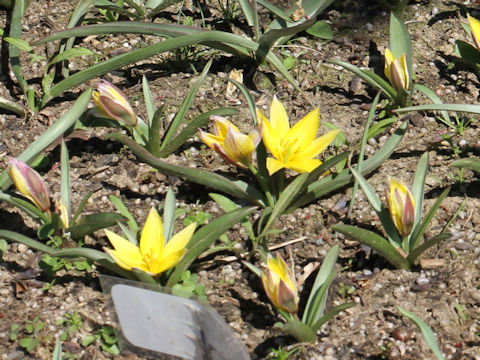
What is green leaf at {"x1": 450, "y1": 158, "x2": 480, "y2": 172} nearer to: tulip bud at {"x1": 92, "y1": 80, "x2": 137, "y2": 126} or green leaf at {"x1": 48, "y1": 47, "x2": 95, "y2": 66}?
tulip bud at {"x1": 92, "y1": 80, "x2": 137, "y2": 126}

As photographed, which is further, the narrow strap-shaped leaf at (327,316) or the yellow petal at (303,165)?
the yellow petal at (303,165)

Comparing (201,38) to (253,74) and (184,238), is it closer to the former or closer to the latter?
(253,74)

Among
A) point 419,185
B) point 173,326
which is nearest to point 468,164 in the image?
point 419,185

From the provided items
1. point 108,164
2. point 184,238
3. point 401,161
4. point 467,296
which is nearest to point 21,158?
point 108,164

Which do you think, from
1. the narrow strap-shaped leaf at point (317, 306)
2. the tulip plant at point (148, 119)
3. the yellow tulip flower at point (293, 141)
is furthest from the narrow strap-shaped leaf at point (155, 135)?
the narrow strap-shaped leaf at point (317, 306)

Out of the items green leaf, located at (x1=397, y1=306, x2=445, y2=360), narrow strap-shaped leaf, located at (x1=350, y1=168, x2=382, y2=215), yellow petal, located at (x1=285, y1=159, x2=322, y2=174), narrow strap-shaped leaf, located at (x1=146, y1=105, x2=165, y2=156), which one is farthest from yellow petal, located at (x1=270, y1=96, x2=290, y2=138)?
green leaf, located at (x1=397, y1=306, x2=445, y2=360)

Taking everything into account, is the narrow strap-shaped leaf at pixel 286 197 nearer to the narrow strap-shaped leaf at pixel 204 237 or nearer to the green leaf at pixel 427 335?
the narrow strap-shaped leaf at pixel 204 237

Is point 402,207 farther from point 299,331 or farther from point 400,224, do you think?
point 299,331
